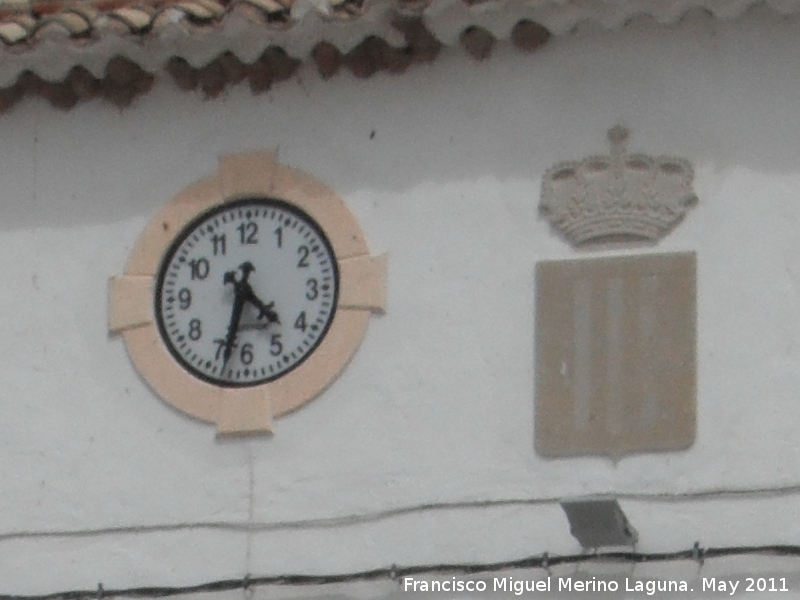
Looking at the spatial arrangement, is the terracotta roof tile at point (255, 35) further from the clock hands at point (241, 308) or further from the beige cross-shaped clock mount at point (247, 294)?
the clock hands at point (241, 308)

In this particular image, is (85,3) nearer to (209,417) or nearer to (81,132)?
(81,132)

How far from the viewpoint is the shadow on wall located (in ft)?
32.1

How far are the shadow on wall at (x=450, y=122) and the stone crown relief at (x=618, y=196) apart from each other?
0.18 ft

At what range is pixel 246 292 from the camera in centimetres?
999

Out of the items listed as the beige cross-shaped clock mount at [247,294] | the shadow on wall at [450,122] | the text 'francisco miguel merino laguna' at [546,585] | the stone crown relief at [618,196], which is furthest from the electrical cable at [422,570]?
the shadow on wall at [450,122]

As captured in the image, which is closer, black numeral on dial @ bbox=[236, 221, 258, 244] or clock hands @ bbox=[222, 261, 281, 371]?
clock hands @ bbox=[222, 261, 281, 371]

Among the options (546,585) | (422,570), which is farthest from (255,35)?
(546,585)

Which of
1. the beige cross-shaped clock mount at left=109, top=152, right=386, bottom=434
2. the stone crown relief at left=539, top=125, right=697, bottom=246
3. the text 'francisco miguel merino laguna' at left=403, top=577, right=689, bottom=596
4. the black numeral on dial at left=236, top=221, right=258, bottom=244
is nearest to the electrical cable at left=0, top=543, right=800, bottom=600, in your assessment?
the text 'francisco miguel merino laguna' at left=403, top=577, right=689, bottom=596

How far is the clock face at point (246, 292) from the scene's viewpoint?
998cm

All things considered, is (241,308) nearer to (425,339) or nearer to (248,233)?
(248,233)

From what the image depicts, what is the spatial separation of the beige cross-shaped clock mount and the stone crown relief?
26.0 inches

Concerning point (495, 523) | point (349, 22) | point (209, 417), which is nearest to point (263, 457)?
point (209, 417)

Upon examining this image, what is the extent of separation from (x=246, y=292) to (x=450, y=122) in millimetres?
896

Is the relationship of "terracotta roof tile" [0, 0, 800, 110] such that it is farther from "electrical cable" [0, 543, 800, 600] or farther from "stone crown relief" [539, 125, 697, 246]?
"electrical cable" [0, 543, 800, 600]
